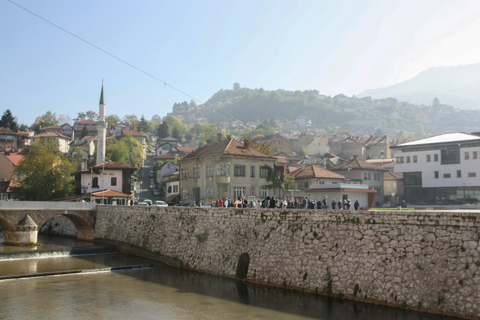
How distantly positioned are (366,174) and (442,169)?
1256cm

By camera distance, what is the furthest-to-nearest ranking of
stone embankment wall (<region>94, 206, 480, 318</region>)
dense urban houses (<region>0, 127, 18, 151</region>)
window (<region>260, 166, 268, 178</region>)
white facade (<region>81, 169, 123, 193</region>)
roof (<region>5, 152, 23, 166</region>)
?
dense urban houses (<region>0, 127, 18, 151</region>)
roof (<region>5, 152, 23, 166</region>)
white facade (<region>81, 169, 123, 193</region>)
window (<region>260, 166, 268, 178</region>)
stone embankment wall (<region>94, 206, 480, 318</region>)

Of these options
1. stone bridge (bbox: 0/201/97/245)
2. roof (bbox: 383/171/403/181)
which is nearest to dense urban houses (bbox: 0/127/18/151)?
stone bridge (bbox: 0/201/97/245)

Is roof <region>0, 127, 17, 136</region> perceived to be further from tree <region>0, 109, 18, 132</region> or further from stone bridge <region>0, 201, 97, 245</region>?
stone bridge <region>0, 201, 97, 245</region>

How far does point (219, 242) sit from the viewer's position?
26359 mm

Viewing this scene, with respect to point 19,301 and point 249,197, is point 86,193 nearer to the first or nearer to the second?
point 249,197

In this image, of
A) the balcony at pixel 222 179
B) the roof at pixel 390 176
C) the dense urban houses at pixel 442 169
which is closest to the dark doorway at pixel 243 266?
the balcony at pixel 222 179

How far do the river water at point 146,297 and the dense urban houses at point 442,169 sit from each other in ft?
142

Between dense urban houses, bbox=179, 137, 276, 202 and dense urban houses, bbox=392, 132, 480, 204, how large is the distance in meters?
23.5

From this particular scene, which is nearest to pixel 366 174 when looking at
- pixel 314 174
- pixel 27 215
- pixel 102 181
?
pixel 314 174

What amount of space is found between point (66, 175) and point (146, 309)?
5105cm

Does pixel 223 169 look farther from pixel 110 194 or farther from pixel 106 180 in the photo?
pixel 106 180

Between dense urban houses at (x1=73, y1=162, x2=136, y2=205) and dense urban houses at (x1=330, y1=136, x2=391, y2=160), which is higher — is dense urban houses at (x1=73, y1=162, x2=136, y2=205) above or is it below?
below

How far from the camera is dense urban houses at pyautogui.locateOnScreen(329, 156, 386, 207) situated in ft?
→ 223

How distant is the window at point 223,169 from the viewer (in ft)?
153
